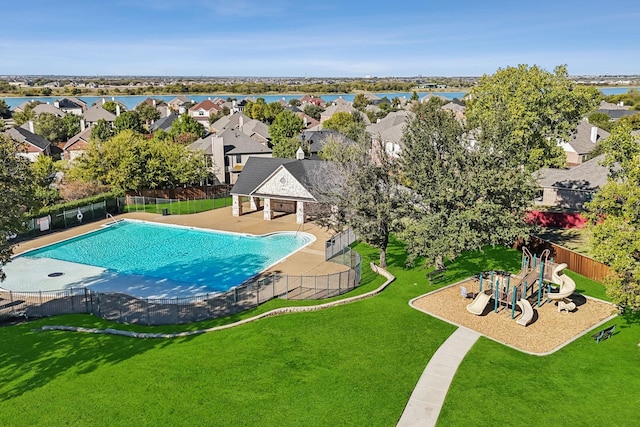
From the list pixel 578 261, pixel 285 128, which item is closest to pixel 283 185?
pixel 578 261

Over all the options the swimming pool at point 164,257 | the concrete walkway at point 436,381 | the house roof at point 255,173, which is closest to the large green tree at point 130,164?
the swimming pool at point 164,257

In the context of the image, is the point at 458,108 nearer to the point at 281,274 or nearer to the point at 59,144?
the point at 59,144

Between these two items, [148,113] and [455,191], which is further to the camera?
[148,113]

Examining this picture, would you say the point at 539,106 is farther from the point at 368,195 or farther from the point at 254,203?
the point at 254,203

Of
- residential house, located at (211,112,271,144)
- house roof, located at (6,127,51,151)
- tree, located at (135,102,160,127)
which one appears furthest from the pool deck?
tree, located at (135,102,160,127)

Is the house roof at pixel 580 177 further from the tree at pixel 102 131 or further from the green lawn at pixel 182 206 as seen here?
the tree at pixel 102 131
